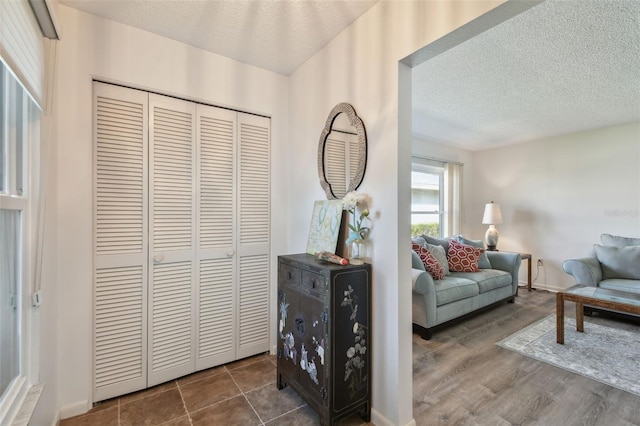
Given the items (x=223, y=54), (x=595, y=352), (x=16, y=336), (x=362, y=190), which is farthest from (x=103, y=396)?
(x=595, y=352)

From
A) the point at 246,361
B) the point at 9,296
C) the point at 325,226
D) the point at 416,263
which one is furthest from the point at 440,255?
the point at 9,296

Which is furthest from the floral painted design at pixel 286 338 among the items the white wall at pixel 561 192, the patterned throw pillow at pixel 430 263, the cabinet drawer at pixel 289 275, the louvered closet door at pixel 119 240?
the white wall at pixel 561 192

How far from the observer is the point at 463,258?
12.1 ft

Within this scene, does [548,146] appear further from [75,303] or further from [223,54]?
[75,303]

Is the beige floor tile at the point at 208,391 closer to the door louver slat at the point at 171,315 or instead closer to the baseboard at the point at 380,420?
the door louver slat at the point at 171,315

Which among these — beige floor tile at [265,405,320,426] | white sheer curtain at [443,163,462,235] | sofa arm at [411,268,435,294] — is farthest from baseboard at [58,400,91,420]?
white sheer curtain at [443,163,462,235]

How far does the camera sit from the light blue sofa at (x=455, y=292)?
2.80 m

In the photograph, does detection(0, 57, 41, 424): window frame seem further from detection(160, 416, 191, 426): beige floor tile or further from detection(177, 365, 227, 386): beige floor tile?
detection(177, 365, 227, 386): beige floor tile

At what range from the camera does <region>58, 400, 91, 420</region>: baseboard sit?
1.71 m

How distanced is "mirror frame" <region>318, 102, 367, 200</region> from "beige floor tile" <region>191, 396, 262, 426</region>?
1469 mm

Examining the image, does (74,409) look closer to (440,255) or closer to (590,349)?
(440,255)

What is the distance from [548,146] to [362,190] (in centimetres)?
446

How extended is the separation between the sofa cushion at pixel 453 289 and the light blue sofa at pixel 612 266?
57.2 inches

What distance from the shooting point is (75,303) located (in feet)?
5.81
